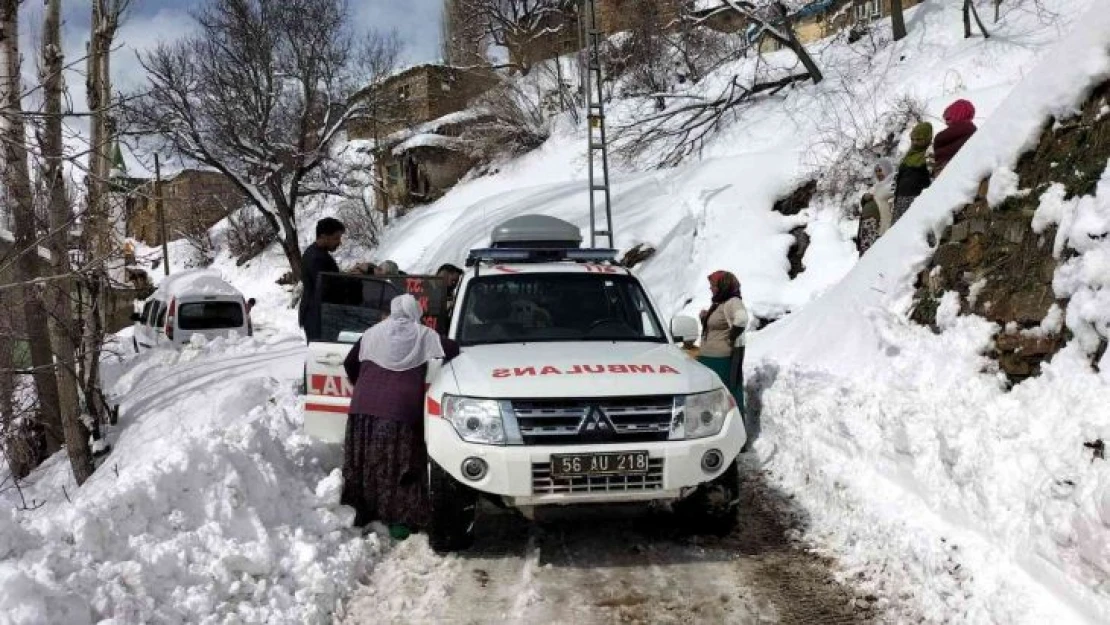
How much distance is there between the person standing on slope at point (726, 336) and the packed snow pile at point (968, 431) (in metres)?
0.43

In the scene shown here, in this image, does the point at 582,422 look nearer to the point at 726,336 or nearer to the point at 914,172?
the point at 726,336

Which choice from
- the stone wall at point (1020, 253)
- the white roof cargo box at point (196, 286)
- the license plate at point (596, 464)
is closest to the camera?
the license plate at point (596, 464)

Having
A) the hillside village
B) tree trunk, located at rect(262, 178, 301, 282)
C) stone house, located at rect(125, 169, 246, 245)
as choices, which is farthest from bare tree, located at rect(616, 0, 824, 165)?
stone house, located at rect(125, 169, 246, 245)

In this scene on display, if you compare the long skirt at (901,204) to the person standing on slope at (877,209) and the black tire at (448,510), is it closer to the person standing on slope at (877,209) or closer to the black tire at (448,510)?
the person standing on slope at (877,209)

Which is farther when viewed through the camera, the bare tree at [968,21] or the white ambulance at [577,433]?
the bare tree at [968,21]

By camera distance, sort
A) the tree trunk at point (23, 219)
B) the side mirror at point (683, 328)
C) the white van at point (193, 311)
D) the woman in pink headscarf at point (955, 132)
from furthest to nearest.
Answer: the white van at point (193, 311) < the woman in pink headscarf at point (955, 132) < the tree trunk at point (23, 219) < the side mirror at point (683, 328)

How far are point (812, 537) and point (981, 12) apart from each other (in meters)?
17.4

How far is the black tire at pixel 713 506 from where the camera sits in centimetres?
474

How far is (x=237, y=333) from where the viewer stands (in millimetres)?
17109

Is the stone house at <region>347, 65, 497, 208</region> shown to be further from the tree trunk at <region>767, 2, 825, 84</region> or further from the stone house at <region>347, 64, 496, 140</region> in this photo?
the tree trunk at <region>767, 2, 825, 84</region>

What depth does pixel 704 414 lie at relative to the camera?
4625 millimetres

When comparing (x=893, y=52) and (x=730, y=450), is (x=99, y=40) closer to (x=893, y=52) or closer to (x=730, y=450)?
(x=730, y=450)

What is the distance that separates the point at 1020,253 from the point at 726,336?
91.2 inches

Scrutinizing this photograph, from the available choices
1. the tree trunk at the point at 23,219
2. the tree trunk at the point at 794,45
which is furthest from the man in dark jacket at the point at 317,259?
the tree trunk at the point at 794,45
